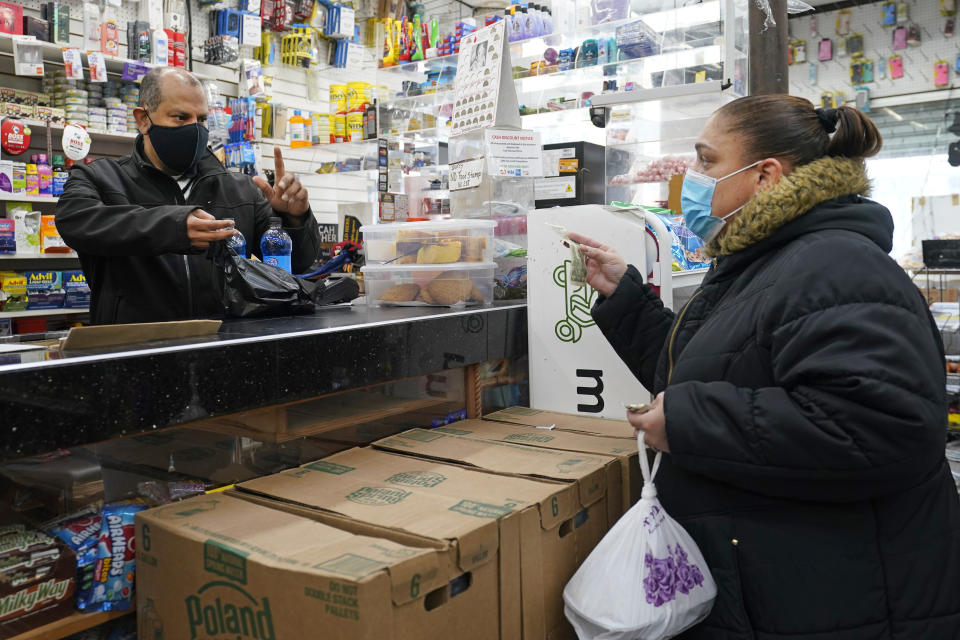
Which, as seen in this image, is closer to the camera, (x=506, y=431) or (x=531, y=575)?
(x=531, y=575)

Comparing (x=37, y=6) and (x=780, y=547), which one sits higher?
(x=37, y=6)

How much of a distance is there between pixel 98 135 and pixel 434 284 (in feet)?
12.9

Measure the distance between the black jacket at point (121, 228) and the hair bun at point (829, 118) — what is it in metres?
1.71

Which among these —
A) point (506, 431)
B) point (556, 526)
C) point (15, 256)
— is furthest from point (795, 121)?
point (15, 256)

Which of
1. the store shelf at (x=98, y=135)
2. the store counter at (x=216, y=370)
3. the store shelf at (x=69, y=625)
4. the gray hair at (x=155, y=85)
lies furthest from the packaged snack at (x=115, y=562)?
the store shelf at (x=98, y=135)

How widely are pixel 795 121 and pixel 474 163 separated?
1683 millimetres

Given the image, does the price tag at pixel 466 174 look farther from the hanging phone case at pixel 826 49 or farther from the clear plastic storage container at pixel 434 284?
the hanging phone case at pixel 826 49

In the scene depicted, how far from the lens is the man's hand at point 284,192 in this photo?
2.67 metres

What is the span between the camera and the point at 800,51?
34.5 feet

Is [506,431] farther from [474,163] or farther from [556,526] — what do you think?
[474,163]

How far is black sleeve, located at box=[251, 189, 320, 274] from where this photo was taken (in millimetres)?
2811

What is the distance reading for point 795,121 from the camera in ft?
5.08

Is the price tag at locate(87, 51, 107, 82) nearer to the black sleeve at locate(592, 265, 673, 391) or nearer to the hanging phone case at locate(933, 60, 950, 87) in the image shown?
the black sleeve at locate(592, 265, 673, 391)

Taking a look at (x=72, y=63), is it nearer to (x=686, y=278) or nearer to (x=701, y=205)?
(x=686, y=278)
